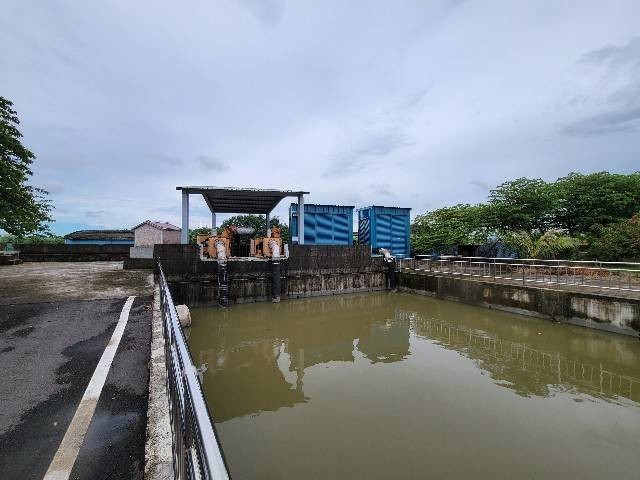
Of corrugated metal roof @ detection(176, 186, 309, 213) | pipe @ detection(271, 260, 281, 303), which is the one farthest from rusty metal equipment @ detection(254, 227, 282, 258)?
corrugated metal roof @ detection(176, 186, 309, 213)

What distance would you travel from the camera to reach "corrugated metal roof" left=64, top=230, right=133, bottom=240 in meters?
39.2

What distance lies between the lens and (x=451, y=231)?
23125 millimetres

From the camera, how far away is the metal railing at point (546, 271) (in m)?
10.9

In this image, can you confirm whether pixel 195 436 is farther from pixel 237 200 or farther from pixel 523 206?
pixel 523 206

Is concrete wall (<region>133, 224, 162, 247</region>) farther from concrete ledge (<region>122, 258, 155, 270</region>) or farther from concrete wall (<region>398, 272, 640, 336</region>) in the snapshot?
concrete wall (<region>398, 272, 640, 336</region>)

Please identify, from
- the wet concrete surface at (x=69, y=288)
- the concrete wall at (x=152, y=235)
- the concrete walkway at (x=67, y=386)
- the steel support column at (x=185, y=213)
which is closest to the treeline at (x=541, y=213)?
the steel support column at (x=185, y=213)

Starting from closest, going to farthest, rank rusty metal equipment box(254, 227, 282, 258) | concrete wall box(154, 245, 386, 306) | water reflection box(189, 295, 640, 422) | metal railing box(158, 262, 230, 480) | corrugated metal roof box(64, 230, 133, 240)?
metal railing box(158, 262, 230, 480)
water reflection box(189, 295, 640, 422)
concrete wall box(154, 245, 386, 306)
rusty metal equipment box(254, 227, 282, 258)
corrugated metal roof box(64, 230, 133, 240)

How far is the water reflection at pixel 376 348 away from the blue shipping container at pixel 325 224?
17.5 feet

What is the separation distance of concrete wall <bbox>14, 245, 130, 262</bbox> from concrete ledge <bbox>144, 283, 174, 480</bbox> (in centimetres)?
2321

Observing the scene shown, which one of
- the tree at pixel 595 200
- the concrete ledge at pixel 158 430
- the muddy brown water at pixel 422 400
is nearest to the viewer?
the concrete ledge at pixel 158 430

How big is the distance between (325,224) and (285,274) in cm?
427

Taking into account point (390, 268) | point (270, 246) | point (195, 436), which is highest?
point (270, 246)

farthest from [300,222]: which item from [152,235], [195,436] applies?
[152,235]

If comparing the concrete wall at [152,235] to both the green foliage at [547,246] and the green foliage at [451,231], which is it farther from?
the green foliage at [547,246]
